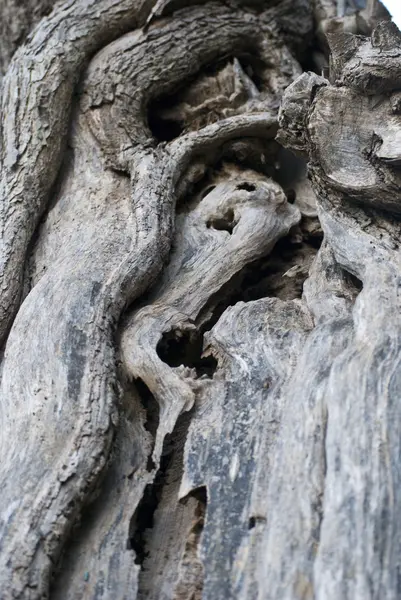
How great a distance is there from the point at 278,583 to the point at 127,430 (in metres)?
0.55

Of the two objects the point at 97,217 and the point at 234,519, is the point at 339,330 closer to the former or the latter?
the point at 234,519

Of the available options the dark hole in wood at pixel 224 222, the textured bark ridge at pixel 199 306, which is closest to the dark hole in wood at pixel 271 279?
the textured bark ridge at pixel 199 306

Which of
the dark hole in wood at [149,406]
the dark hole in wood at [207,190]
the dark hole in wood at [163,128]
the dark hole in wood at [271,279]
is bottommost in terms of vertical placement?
the dark hole in wood at [149,406]

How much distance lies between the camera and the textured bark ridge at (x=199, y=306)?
4.44 feet

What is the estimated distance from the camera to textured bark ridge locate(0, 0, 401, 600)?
4.44ft

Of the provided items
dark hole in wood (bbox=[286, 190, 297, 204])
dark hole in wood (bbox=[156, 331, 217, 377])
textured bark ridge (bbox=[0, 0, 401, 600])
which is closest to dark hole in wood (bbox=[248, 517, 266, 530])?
textured bark ridge (bbox=[0, 0, 401, 600])

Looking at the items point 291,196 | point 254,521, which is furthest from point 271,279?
point 254,521

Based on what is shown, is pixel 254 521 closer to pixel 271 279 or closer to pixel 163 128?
pixel 271 279

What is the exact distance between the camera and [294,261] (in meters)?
2.27

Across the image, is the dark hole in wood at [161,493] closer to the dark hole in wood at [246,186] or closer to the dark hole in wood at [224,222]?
Answer: the dark hole in wood at [224,222]

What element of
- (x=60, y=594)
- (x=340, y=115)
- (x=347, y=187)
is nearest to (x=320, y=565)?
(x=60, y=594)

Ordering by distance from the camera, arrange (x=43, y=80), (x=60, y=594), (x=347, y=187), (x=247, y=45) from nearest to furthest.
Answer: (x=60, y=594)
(x=347, y=187)
(x=43, y=80)
(x=247, y=45)

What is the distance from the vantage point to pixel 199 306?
195cm

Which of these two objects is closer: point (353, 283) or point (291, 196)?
point (353, 283)
